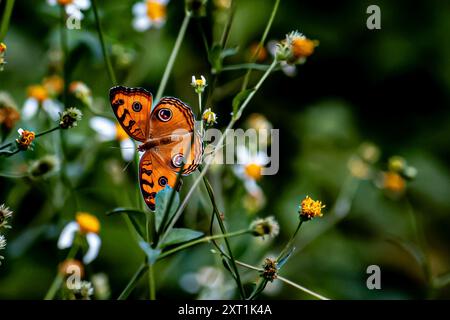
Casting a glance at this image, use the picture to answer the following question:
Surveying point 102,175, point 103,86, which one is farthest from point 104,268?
point 103,86

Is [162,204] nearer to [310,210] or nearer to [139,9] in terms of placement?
[310,210]

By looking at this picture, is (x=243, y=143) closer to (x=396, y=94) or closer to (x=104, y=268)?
(x=104, y=268)

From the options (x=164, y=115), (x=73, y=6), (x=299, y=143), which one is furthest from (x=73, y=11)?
(x=299, y=143)

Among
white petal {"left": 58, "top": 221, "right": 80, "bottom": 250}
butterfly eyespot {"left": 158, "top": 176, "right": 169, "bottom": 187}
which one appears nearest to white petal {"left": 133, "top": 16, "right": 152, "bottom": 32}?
white petal {"left": 58, "top": 221, "right": 80, "bottom": 250}

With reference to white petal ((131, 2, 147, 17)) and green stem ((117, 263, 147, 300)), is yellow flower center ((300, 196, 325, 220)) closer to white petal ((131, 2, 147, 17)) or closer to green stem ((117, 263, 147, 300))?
green stem ((117, 263, 147, 300))

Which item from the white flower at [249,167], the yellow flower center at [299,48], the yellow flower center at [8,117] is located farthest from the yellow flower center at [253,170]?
the yellow flower center at [8,117]
